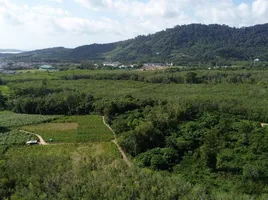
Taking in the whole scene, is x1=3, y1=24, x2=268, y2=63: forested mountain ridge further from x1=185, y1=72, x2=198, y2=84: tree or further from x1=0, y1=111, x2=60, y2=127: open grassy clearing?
x1=0, y1=111, x2=60, y2=127: open grassy clearing

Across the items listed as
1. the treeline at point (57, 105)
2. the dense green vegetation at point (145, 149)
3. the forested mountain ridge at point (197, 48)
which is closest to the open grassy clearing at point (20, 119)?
the dense green vegetation at point (145, 149)

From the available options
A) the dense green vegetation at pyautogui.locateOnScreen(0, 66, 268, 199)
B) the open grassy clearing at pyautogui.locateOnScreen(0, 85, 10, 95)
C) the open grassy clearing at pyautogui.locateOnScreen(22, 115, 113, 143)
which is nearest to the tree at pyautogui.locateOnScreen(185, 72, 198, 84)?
the dense green vegetation at pyautogui.locateOnScreen(0, 66, 268, 199)

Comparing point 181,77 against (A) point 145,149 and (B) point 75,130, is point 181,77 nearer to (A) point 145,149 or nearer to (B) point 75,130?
(B) point 75,130

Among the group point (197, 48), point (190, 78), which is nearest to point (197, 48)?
point (197, 48)

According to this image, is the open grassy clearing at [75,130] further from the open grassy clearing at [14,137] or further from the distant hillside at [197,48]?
the distant hillside at [197,48]

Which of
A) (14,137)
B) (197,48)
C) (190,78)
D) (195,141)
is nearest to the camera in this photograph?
(195,141)
